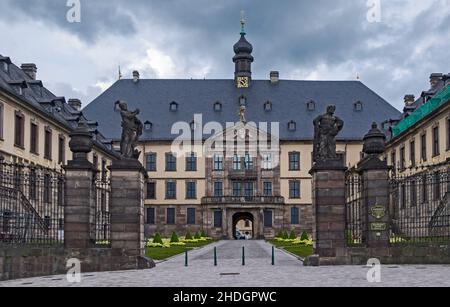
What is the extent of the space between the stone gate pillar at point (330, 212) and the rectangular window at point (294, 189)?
4689 centimetres

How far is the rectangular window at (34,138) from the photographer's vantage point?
39.8 meters

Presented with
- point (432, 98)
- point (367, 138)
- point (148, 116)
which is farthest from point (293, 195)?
point (367, 138)

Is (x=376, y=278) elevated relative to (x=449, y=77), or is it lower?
lower

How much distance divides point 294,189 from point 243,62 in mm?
15494

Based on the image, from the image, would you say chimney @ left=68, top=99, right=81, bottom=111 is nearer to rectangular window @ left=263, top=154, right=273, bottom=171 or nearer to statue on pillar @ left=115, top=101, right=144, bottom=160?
rectangular window @ left=263, top=154, right=273, bottom=171

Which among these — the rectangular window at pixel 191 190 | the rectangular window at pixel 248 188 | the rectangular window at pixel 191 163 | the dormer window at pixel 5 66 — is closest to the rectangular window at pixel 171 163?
the rectangular window at pixel 191 163

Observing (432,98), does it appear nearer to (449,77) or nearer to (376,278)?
(449,77)

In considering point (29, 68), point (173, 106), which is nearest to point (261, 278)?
point (29, 68)

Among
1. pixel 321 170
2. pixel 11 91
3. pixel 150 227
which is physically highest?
pixel 11 91

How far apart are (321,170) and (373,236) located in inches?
101

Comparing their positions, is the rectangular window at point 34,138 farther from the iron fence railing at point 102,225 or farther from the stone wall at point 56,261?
the stone wall at point 56,261

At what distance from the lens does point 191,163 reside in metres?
67.1

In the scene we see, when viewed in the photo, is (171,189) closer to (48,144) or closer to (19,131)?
(48,144)

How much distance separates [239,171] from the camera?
66.4m
